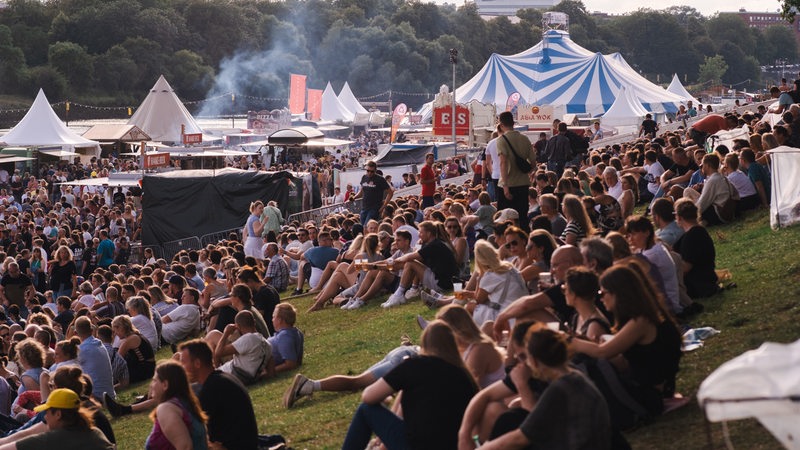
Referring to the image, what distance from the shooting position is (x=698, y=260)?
1041cm

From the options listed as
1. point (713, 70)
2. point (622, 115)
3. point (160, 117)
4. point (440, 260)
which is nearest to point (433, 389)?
point (440, 260)

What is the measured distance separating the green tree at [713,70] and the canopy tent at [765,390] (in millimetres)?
150800

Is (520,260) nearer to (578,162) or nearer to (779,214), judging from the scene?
(779,214)

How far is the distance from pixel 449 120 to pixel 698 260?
86.5 feet

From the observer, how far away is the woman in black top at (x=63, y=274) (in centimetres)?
2055

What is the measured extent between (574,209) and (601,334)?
165 inches

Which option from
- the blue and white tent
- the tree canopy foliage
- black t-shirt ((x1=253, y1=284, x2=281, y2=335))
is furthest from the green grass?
the tree canopy foliage

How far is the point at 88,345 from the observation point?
12.0 meters

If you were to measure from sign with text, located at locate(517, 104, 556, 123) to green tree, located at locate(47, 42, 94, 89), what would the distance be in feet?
187

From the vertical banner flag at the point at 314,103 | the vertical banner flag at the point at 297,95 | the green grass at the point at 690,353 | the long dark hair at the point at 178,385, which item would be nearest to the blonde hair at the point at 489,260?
the green grass at the point at 690,353

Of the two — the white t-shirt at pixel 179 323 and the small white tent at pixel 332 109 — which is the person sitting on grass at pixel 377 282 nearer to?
the white t-shirt at pixel 179 323

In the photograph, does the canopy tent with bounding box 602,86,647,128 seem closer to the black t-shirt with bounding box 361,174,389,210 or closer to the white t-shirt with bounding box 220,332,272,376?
the black t-shirt with bounding box 361,174,389,210

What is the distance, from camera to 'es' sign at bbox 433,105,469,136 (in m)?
36.4

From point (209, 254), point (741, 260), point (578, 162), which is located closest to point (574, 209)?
point (741, 260)
